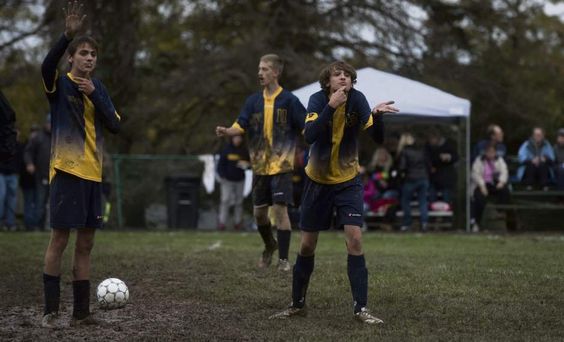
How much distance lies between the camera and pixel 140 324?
253 inches

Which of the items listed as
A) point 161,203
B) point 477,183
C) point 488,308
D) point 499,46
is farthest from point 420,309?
point 499,46

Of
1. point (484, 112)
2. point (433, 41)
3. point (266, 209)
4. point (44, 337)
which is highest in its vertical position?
point (433, 41)

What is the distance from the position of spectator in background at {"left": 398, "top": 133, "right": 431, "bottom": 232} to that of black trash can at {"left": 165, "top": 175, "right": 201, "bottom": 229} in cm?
464

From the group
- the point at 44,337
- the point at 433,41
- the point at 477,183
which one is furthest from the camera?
the point at 433,41

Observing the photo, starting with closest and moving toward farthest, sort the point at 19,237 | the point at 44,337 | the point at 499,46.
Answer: the point at 44,337 < the point at 19,237 < the point at 499,46

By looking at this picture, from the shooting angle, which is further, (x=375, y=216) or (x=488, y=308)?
(x=375, y=216)

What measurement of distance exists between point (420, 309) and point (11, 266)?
5.39 meters

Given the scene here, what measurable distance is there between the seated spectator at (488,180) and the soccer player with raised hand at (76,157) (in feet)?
40.4

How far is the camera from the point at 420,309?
22.4ft

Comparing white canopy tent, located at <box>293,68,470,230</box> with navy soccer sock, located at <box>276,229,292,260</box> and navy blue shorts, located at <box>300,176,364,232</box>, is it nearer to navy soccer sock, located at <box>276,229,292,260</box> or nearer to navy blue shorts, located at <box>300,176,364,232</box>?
navy soccer sock, located at <box>276,229,292,260</box>

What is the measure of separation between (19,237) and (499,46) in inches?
637

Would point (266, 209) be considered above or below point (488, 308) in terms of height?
above

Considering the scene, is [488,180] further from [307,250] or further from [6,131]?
[6,131]

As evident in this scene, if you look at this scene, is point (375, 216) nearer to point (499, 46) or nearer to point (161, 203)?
Answer: point (161, 203)
